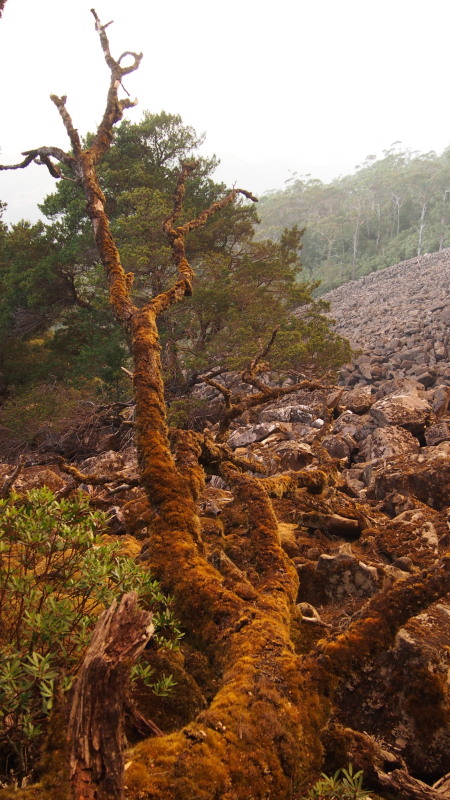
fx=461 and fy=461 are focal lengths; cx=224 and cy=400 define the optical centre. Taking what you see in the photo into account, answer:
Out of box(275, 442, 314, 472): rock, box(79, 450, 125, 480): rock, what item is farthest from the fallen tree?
box(79, 450, 125, 480): rock

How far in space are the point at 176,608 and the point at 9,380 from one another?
13.5 m

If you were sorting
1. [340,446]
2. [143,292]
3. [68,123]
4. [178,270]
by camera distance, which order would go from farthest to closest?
1. [143,292]
2. [340,446]
3. [68,123]
4. [178,270]

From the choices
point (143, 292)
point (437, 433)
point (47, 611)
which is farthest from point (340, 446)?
point (143, 292)

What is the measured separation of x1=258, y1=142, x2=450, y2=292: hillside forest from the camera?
49.3m

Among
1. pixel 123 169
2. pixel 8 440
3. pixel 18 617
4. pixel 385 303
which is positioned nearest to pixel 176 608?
→ pixel 18 617

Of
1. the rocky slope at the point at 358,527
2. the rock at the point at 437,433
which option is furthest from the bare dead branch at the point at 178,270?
the rock at the point at 437,433

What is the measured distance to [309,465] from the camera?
6605 millimetres

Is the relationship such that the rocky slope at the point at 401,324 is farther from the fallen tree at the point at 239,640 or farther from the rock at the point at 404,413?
the fallen tree at the point at 239,640

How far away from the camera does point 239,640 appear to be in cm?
219

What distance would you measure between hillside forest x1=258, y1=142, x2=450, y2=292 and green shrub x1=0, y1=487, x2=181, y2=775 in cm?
4956

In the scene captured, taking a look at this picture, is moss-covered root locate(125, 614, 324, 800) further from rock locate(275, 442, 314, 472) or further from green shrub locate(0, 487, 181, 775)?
rock locate(275, 442, 314, 472)

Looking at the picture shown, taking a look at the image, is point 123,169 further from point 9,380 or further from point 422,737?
point 422,737

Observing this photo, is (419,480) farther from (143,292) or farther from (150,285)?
(143,292)

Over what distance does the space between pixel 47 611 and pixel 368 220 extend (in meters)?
61.0
